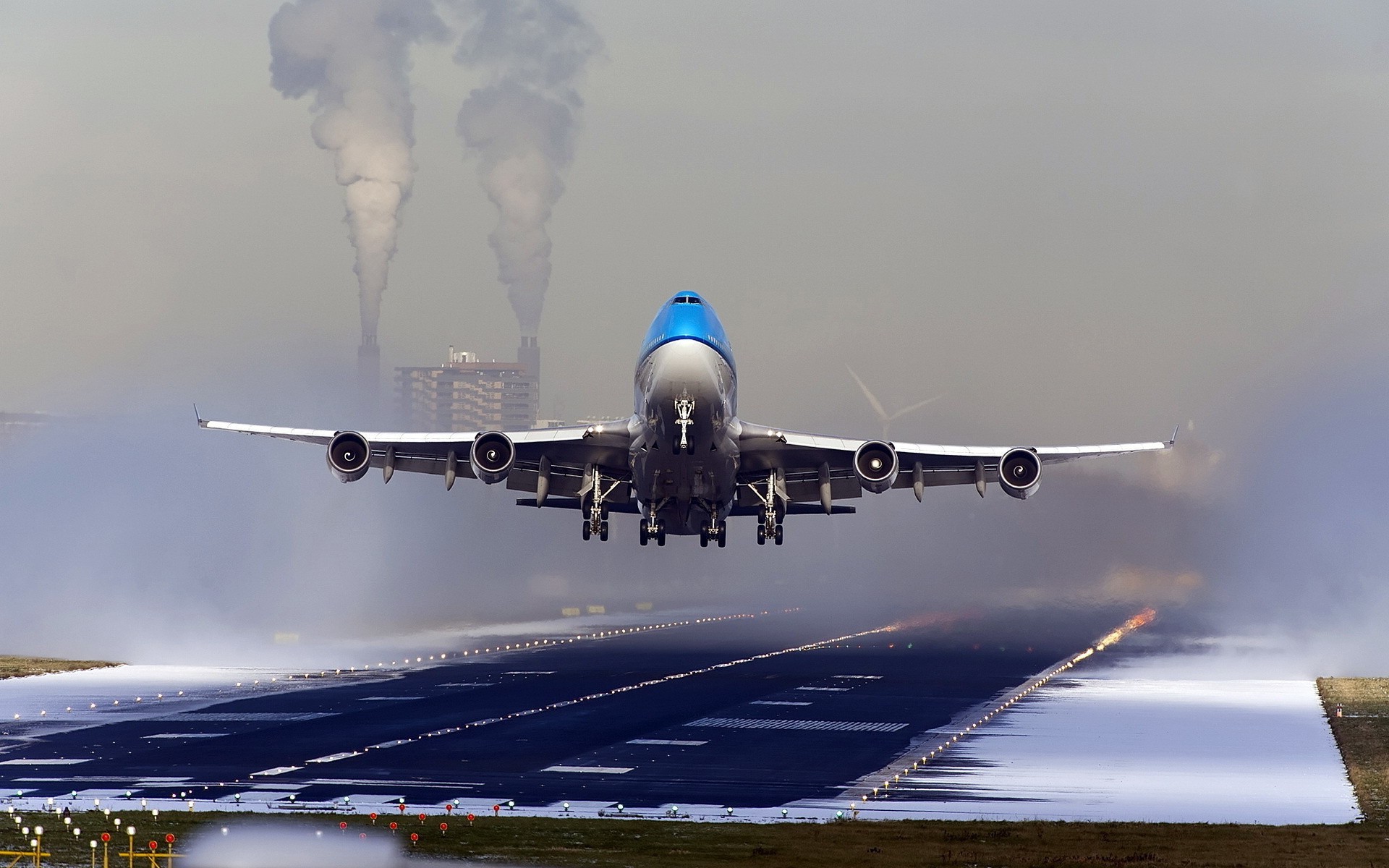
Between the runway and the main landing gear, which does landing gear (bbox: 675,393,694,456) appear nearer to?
the main landing gear

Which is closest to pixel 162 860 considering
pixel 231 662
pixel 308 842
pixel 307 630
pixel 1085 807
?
pixel 308 842

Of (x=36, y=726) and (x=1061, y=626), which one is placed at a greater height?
(x=1061, y=626)

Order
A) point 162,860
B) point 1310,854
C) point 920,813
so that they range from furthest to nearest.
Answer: point 920,813
point 1310,854
point 162,860

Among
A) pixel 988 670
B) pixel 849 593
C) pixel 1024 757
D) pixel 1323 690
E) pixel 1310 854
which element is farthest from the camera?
pixel 849 593

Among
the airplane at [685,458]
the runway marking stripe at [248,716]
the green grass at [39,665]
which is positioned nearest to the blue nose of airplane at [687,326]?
the airplane at [685,458]

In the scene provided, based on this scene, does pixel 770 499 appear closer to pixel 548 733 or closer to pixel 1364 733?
pixel 548 733

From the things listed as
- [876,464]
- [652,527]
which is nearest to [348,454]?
[652,527]

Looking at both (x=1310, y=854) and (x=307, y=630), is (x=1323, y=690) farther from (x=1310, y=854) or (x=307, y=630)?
(x=307, y=630)
